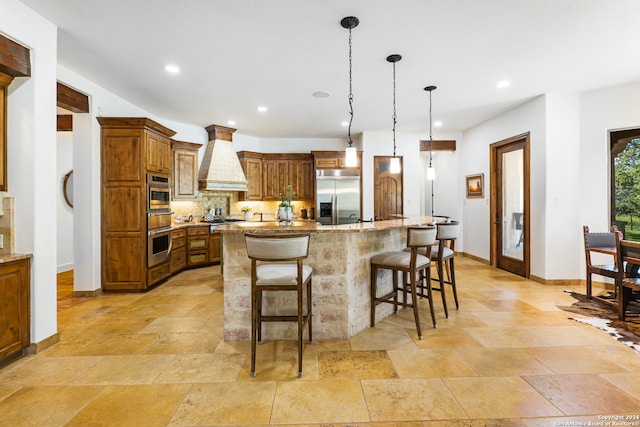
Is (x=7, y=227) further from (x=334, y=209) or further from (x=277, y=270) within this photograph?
(x=334, y=209)

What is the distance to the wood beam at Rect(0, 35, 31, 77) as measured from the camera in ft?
7.73

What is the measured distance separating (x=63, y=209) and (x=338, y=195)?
209 inches

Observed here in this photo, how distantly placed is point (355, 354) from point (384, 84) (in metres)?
3.43

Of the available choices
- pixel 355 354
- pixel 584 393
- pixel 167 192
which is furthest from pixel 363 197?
pixel 584 393

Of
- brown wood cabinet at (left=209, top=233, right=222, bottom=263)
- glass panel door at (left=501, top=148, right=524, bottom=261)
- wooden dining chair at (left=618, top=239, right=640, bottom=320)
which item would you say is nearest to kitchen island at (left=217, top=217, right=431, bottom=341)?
wooden dining chair at (left=618, top=239, right=640, bottom=320)

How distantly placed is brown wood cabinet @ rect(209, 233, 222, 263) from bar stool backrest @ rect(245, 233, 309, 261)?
4034 mm

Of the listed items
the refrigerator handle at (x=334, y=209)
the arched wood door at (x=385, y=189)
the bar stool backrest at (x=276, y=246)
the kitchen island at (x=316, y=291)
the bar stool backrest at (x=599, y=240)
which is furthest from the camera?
the arched wood door at (x=385, y=189)

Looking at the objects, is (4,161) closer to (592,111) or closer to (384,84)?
(384,84)

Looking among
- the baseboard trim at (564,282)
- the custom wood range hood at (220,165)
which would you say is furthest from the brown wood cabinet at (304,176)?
the baseboard trim at (564,282)

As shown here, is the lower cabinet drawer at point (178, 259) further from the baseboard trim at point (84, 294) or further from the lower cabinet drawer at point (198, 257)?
the baseboard trim at point (84, 294)

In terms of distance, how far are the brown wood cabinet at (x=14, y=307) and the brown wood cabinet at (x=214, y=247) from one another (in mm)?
3435

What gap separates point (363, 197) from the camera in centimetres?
684

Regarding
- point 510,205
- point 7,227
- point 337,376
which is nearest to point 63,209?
point 7,227

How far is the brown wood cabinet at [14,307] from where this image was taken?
234cm
